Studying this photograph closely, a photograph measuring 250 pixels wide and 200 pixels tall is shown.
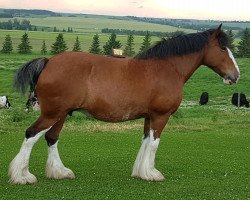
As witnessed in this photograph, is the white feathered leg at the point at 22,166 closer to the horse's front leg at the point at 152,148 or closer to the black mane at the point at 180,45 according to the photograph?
the horse's front leg at the point at 152,148

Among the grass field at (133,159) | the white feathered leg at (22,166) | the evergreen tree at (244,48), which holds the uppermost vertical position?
the white feathered leg at (22,166)

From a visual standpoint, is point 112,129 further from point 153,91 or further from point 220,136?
point 153,91

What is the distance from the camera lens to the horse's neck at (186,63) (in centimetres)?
1015

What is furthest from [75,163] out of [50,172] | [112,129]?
[112,129]

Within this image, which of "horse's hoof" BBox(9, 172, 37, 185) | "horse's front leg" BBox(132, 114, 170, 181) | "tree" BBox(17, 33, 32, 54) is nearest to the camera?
"horse's hoof" BBox(9, 172, 37, 185)

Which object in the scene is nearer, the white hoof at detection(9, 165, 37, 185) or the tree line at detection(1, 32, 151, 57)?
the white hoof at detection(9, 165, 37, 185)

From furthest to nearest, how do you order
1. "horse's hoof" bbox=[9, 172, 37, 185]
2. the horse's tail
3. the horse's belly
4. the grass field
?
1. the horse's belly
2. the horse's tail
3. "horse's hoof" bbox=[9, 172, 37, 185]
4. the grass field

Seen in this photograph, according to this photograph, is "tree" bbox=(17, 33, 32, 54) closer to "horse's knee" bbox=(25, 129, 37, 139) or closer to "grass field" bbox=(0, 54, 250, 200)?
"grass field" bbox=(0, 54, 250, 200)

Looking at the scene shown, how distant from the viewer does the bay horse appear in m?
9.19

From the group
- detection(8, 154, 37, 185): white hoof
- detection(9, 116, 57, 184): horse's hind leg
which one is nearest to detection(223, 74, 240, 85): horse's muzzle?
detection(9, 116, 57, 184): horse's hind leg

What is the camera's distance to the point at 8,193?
8.53m

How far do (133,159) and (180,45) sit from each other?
152 inches

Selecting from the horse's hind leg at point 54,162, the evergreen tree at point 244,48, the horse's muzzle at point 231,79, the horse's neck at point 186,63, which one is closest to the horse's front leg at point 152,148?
the horse's neck at point 186,63

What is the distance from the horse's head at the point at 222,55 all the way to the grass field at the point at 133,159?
230 cm
